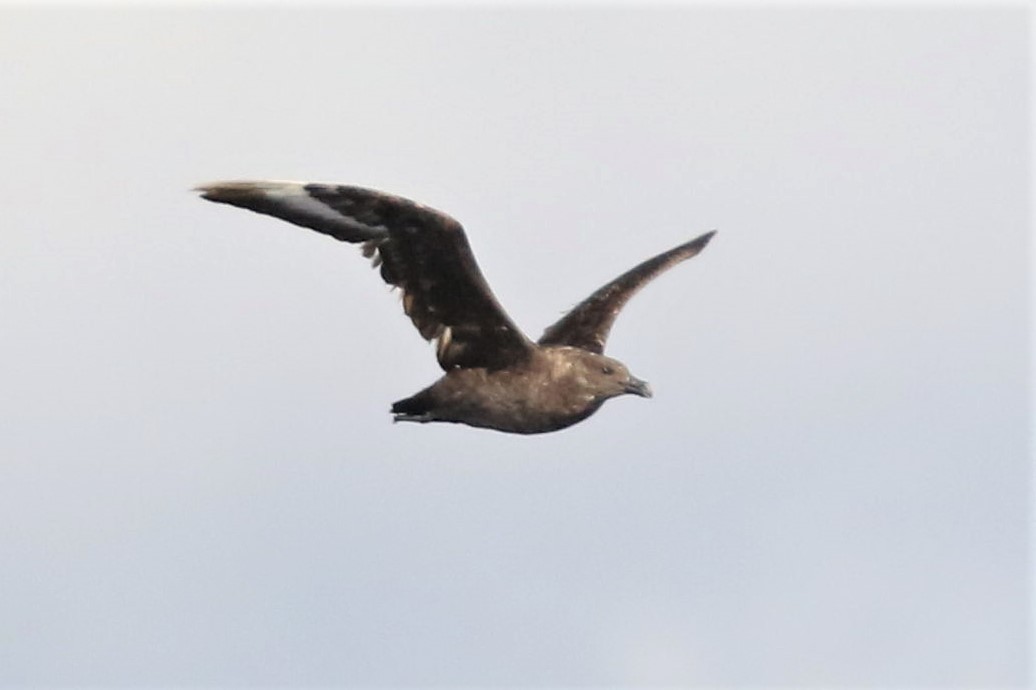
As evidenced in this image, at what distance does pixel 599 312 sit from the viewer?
17484 millimetres

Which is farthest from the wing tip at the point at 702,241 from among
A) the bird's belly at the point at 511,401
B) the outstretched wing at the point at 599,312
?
the bird's belly at the point at 511,401

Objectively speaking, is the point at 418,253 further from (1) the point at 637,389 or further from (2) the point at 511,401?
(1) the point at 637,389

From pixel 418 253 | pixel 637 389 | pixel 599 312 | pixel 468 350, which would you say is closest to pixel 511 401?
pixel 468 350

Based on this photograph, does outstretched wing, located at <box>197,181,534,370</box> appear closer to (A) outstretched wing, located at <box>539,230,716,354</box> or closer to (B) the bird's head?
(B) the bird's head

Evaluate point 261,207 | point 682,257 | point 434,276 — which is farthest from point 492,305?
point 682,257

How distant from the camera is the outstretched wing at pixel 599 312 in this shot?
675 inches

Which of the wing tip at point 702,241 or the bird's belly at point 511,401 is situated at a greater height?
the wing tip at point 702,241

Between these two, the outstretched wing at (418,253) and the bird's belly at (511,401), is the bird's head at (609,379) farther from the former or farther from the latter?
the outstretched wing at (418,253)

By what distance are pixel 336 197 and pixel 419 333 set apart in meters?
1.36

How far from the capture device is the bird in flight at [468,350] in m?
15.0

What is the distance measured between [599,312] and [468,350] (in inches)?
84.0

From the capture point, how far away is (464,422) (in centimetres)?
1567

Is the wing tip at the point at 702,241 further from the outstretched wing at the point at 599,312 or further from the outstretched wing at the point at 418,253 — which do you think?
the outstretched wing at the point at 418,253

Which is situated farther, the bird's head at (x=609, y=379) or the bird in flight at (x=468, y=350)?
the bird's head at (x=609, y=379)
